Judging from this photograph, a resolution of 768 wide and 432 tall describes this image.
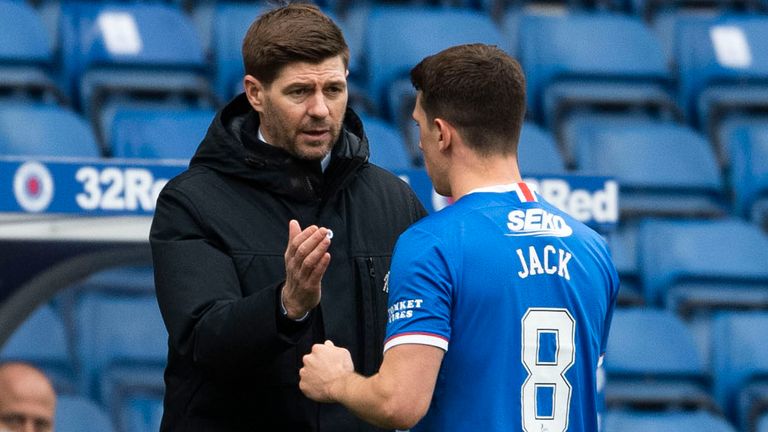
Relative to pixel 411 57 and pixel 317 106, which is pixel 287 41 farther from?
pixel 411 57

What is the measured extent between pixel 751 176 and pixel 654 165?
0.48m

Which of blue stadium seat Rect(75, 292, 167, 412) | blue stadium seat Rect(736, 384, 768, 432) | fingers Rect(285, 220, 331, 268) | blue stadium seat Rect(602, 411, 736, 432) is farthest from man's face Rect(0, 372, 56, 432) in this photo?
blue stadium seat Rect(736, 384, 768, 432)

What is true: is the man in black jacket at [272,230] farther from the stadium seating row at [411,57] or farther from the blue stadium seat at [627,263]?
the blue stadium seat at [627,263]

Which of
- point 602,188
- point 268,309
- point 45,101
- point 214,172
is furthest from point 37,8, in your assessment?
point 268,309

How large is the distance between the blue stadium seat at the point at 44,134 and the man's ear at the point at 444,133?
99.9 inches

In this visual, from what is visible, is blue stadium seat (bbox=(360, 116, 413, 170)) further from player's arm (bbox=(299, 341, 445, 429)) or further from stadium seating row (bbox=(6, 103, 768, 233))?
player's arm (bbox=(299, 341, 445, 429))

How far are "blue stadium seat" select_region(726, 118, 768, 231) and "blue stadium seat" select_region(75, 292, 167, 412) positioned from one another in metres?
3.04

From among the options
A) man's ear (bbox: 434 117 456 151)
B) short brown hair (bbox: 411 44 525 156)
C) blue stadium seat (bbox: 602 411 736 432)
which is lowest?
blue stadium seat (bbox: 602 411 736 432)

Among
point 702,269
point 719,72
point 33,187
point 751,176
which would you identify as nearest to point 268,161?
point 33,187

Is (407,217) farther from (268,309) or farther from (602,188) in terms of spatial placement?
(602,188)

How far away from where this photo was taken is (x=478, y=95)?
2.48 metres

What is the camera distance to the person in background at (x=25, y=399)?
3.84m

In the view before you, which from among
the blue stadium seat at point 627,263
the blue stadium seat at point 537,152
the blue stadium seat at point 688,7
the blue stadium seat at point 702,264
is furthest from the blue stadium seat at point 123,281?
the blue stadium seat at point 688,7

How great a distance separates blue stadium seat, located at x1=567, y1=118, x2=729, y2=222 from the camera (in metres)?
5.82
